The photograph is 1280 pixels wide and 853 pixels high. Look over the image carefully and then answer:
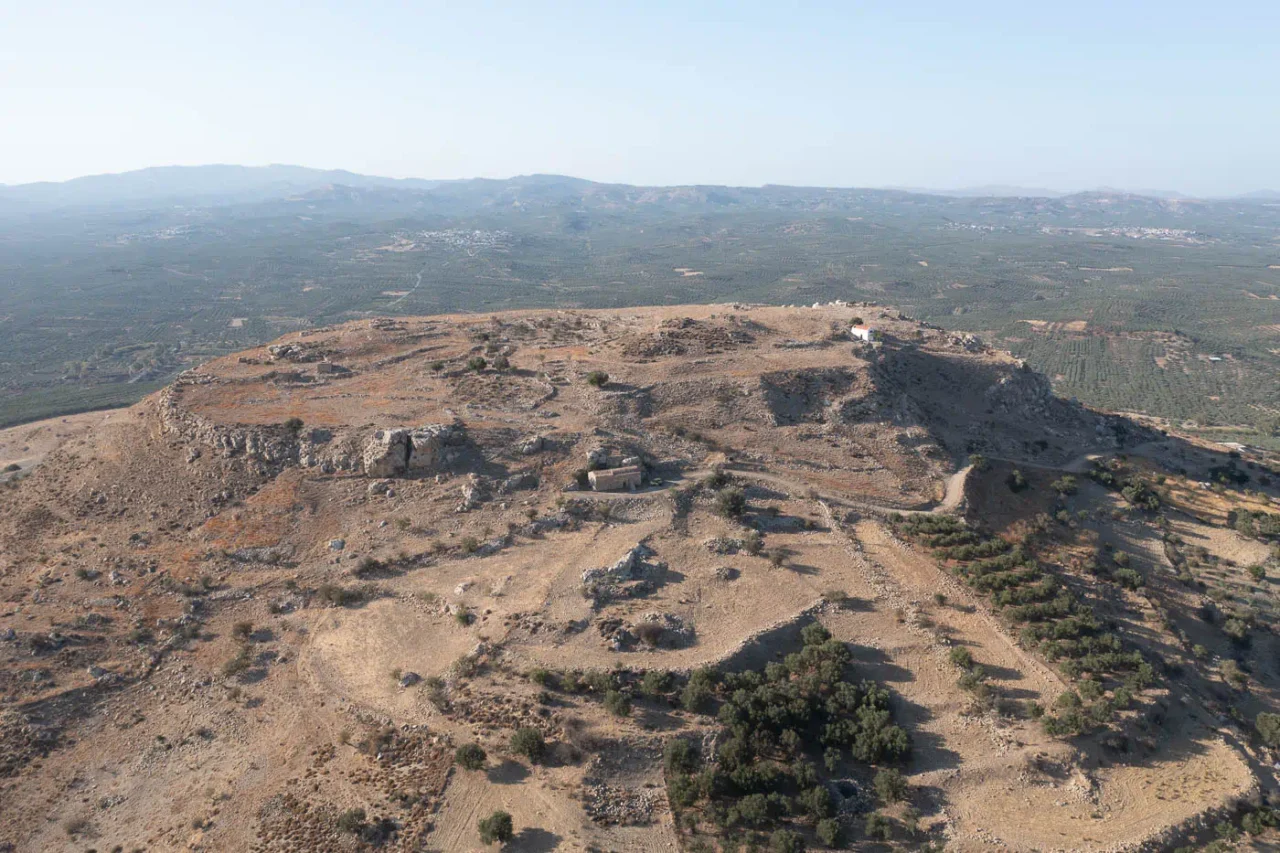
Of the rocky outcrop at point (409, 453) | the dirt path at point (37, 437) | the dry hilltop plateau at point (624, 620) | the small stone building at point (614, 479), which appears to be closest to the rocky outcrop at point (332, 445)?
the rocky outcrop at point (409, 453)

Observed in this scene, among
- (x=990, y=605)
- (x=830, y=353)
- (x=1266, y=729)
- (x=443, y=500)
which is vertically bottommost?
(x=1266, y=729)

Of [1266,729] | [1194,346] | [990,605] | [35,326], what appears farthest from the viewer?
[35,326]

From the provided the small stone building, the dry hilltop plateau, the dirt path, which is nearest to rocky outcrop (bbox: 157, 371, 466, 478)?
the dry hilltop plateau

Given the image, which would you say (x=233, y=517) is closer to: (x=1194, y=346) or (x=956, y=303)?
(x=1194, y=346)

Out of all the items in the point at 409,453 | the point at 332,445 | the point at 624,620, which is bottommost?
the point at 624,620

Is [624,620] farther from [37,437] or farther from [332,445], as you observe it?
[37,437]

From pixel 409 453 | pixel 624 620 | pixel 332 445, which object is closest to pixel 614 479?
pixel 624 620

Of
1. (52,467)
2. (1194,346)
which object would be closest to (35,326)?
(52,467)
